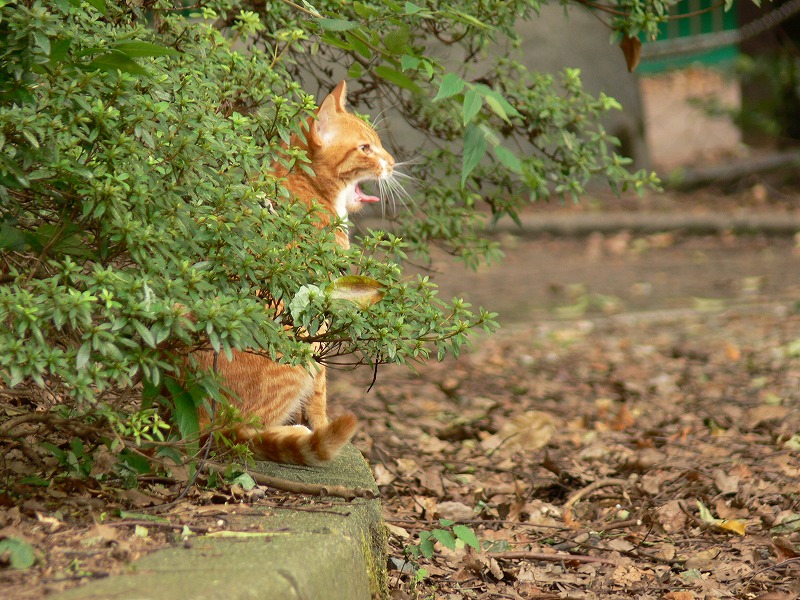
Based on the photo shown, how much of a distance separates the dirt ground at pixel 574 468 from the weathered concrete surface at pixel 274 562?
0.08 m

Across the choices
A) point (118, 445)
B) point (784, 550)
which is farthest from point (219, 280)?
point (784, 550)

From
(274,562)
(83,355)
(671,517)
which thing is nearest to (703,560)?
(671,517)

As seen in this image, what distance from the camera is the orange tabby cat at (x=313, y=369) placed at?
104 inches

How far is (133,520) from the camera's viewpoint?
2066 millimetres

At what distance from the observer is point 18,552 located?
182cm

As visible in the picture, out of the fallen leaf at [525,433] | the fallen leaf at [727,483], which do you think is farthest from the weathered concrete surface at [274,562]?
the fallen leaf at [525,433]

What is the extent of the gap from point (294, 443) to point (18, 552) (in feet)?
3.05

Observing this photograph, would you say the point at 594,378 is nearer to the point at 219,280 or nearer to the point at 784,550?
the point at 784,550

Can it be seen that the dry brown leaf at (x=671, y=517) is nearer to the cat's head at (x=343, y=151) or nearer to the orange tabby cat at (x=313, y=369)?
the orange tabby cat at (x=313, y=369)

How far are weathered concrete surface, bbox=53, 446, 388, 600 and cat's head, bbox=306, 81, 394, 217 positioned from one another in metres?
1.22

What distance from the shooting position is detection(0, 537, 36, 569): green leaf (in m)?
1.80

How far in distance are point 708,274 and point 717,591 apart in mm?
5963

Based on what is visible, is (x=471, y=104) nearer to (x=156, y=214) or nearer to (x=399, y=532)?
(x=156, y=214)

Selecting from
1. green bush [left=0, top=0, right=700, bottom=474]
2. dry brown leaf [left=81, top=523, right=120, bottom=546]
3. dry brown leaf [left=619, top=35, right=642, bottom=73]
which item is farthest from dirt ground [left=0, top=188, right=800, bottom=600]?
dry brown leaf [left=619, top=35, right=642, bottom=73]
